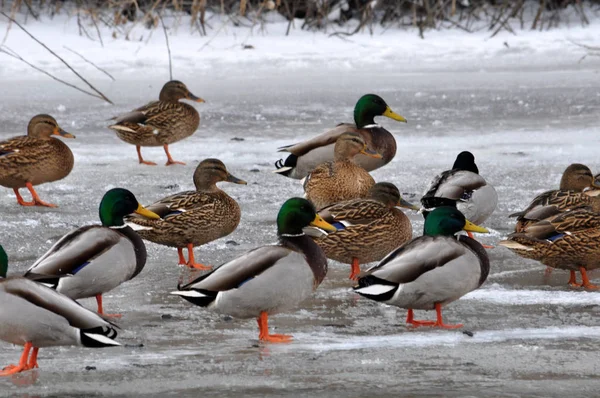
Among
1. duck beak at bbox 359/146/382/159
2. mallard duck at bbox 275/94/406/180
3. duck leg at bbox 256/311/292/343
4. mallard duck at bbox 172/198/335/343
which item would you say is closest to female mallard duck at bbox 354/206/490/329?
mallard duck at bbox 172/198/335/343

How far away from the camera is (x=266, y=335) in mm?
4820

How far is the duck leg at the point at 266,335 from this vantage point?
477 centimetres

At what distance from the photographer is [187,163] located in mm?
9242

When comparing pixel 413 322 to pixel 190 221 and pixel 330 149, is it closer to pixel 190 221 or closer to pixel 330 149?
pixel 190 221

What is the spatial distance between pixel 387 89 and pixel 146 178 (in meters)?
3.66

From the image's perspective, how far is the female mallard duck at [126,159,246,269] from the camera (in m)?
6.23

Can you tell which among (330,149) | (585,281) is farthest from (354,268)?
(330,149)

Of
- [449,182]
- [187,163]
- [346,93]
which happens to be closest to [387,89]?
[346,93]

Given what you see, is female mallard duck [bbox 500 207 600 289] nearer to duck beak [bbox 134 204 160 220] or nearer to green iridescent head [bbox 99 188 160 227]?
duck beak [bbox 134 204 160 220]

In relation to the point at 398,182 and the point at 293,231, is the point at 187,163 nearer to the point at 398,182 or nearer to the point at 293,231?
the point at 398,182

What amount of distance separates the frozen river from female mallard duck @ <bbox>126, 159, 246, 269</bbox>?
6.3 inches

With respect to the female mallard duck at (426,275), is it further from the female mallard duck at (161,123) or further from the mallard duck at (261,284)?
the female mallard duck at (161,123)

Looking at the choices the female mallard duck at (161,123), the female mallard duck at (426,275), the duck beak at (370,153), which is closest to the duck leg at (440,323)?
the female mallard duck at (426,275)

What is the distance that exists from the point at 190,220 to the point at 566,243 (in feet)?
6.52
